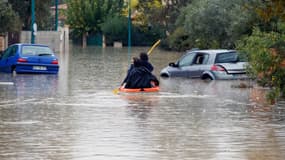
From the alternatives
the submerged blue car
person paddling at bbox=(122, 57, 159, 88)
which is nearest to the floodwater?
person paddling at bbox=(122, 57, 159, 88)

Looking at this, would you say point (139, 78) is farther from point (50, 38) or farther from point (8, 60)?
point (50, 38)

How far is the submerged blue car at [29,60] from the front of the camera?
3369 cm

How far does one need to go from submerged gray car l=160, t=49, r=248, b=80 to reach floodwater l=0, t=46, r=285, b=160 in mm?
2782

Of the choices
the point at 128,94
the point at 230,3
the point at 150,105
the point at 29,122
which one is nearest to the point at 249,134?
the point at 29,122

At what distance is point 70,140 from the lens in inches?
559

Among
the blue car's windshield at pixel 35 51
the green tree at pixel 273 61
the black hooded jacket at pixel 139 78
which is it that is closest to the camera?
the green tree at pixel 273 61

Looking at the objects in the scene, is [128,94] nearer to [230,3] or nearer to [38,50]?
[38,50]

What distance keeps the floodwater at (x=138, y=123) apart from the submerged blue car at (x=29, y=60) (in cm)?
601

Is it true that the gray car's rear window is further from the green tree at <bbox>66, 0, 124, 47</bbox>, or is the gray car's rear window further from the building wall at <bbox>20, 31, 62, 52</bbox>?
the green tree at <bbox>66, 0, 124, 47</bbox>

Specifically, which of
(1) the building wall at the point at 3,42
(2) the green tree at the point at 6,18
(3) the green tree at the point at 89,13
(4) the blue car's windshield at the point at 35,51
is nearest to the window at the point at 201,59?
(4) the blue car's windshield at the point at 35,51

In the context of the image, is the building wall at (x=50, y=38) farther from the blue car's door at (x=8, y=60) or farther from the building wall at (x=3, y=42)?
the blue car's door at (x=8, y=60)

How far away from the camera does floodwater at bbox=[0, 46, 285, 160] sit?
12891 mm

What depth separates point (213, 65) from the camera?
3088 cm

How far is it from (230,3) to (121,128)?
28.2 metres
